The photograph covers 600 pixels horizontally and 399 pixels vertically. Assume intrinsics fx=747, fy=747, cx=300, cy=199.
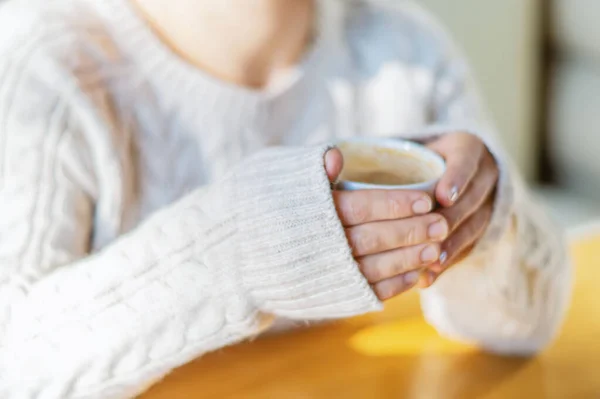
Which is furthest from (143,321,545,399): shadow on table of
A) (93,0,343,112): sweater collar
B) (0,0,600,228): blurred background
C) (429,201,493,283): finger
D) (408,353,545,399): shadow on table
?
(0,0,600,228): blurred background

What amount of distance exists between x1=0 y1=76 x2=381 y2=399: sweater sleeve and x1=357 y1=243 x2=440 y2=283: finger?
1 cm

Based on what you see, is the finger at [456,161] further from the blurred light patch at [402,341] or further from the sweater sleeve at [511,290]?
the blurred light patch at [402,341]

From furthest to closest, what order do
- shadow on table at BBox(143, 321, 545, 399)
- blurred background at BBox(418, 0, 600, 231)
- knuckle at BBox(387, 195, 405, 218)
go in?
blurred background at BBox(418, 0, 600, 231) < shadow on table at BBox(143, 321, 545, 399) < knuckle at BBox(387, 195, 405, 218)

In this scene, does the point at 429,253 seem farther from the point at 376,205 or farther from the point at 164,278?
the point at 164,278

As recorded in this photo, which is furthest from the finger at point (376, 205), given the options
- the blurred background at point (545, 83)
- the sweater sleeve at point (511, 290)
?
the blurred background at point (545, 83)

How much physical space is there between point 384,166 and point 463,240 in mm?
81

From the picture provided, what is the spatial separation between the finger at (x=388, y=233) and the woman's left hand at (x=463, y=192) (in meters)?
0.03

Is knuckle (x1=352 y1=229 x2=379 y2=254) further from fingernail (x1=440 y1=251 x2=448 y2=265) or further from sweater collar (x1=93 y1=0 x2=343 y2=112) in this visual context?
sweater collar (x1=93 y1=0 x2=343 y2=112)

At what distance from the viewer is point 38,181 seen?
1.87ft

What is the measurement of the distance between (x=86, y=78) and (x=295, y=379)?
0.31m

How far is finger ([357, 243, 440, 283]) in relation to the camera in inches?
18.9

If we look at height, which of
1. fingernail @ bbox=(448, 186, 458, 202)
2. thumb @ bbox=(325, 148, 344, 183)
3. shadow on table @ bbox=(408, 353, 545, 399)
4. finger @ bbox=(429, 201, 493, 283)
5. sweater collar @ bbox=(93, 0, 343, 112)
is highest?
sweater collar @ bbox=(93, 0, 343, 112)

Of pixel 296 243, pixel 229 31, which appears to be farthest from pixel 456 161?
pixel 229 31

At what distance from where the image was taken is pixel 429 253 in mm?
485
